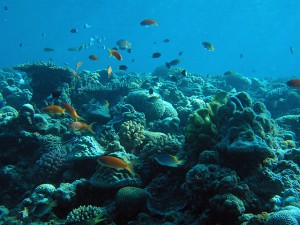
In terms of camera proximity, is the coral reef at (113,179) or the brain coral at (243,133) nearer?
the brain coral at (243,133)

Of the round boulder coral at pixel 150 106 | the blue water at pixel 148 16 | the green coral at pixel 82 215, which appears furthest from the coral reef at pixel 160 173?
the blue water at pixel 148 16

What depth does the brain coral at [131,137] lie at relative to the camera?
7.45 metres

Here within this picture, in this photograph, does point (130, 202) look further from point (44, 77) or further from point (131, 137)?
point (44, 77)

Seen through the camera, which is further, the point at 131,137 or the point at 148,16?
the point at 148,16

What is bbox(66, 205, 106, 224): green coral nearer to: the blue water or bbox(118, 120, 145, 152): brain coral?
bbox(118, 120, 145, 152): brain coral

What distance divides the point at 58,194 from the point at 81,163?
3.95ft

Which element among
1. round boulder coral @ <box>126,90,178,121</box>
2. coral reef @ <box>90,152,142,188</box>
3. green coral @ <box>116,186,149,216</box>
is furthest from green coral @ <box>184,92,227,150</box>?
round boulder coral @ <box>126,90,178,121</box>

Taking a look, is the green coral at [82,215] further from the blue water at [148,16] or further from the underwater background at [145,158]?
the blue water at [148,16]

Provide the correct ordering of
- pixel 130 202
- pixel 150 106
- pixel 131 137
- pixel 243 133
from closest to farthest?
1. pixel 243 133
2. pixel 130 202
3. pixel 131 137
4. pixel 150 106

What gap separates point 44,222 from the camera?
5.01m

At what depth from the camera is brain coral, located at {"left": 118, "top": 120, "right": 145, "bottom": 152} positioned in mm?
7453

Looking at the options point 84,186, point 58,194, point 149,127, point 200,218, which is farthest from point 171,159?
point 149,127

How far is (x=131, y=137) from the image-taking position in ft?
24.5

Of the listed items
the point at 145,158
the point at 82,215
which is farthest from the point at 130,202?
the point at 145,158
